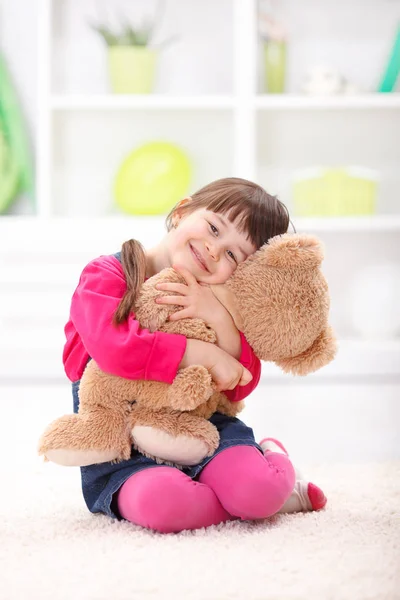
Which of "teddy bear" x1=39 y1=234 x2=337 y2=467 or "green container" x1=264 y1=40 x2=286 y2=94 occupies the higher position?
"green container" x1=264 y1=40 x2=286 y2=94

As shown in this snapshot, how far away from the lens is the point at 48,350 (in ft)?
7.29

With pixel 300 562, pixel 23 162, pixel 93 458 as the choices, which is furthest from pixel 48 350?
pixel 300 562

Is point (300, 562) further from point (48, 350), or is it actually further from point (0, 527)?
point (48, 350)

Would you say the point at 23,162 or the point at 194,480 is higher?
the point at 23,162

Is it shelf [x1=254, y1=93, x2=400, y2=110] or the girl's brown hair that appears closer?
the girl's brown hair

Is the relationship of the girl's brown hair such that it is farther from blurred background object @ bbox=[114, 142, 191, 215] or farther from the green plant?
the green plant

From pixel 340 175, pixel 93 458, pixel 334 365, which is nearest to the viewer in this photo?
pixel 93 458

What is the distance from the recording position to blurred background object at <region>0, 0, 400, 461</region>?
2.18 m

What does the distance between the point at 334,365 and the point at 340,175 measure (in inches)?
22.8

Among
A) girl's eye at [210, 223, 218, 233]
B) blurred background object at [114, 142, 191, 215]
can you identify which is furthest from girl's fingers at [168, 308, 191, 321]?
blurred background object at [114, 142, 191, 215]

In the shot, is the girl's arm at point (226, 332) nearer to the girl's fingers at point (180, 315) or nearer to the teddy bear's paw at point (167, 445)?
the girl's fingers at point (180, 315)

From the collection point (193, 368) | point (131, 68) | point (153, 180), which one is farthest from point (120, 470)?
point (131, 68)

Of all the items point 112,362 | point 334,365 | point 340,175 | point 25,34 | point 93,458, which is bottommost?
point 334,365

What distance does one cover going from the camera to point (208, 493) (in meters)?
1.15
